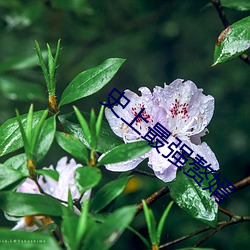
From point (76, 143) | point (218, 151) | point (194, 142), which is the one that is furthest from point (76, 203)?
point (218, 151)

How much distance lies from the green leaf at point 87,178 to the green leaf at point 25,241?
4.9 inches

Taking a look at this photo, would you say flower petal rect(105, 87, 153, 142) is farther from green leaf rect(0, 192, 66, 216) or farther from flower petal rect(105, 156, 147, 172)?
green leaf rect(0, 192, 66, 216)

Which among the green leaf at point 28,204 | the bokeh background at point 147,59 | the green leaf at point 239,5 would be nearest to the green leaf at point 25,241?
the green leaf at point 28,204

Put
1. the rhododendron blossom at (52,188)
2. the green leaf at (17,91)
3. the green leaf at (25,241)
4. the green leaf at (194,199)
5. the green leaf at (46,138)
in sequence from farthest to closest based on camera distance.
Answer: the green leaf at (17,91)
the rhododendron blossom at (52,188)
the green leaf at (194,199)
the green leaf at (46,138)
the green leaf at (25,241)

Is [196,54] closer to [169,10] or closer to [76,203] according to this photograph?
[169,10]

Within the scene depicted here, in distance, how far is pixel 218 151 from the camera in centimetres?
281

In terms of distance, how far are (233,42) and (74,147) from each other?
0.35 m

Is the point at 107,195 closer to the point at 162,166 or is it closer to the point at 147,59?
the point at 162,166

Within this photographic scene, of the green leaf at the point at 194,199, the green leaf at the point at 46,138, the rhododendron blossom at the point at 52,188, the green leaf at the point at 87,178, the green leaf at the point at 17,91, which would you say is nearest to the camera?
the green leaf at the point at 87,178

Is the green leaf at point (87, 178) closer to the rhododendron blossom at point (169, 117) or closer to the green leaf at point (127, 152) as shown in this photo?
the green leaf at point (127, 152)

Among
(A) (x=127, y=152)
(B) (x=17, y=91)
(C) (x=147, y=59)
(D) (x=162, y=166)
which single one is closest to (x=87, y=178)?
(A) (x=127, y=152)

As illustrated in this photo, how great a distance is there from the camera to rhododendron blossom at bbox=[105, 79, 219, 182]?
112cm

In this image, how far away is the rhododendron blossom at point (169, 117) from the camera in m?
1.12

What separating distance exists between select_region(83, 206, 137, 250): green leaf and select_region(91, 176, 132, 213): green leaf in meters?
0.18
